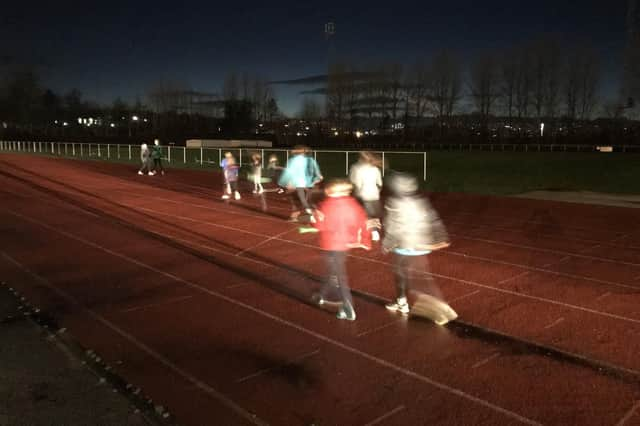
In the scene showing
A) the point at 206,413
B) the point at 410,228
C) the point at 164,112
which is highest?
the point at 164,112

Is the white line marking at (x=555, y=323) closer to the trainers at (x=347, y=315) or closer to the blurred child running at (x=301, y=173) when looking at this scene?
the trainers at (x=347, y=315)

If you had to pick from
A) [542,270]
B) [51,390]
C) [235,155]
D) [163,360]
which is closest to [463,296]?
[542,270]

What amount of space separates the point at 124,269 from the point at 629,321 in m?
7.52

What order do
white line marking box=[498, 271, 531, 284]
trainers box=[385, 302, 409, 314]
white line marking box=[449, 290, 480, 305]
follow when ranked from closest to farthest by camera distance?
trainers box=[385, 302, 409, 314] → white line marking box=[449, 290, 480, 305] → white line marking box=[498, 271, 531, 284]

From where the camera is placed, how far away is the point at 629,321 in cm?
650

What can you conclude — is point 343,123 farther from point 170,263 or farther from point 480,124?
point 170,263

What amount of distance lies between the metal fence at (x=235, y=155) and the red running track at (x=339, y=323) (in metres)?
9.08

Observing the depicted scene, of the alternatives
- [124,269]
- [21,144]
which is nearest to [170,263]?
[124,269]

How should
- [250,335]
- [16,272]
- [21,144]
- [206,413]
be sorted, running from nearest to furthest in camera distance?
[206,413] → [250,335] → [16,272] → [21,144]

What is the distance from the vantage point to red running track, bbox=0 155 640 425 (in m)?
4.64

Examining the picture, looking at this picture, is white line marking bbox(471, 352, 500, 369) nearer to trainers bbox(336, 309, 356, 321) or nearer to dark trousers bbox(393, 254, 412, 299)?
dark trousers bbox(393, 254, 412, 299)

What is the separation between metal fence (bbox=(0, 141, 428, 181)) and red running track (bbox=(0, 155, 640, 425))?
9076 millimetres

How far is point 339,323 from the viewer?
6.48m

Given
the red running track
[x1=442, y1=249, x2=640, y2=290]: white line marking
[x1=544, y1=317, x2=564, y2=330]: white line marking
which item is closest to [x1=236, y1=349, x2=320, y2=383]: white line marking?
the red running track
